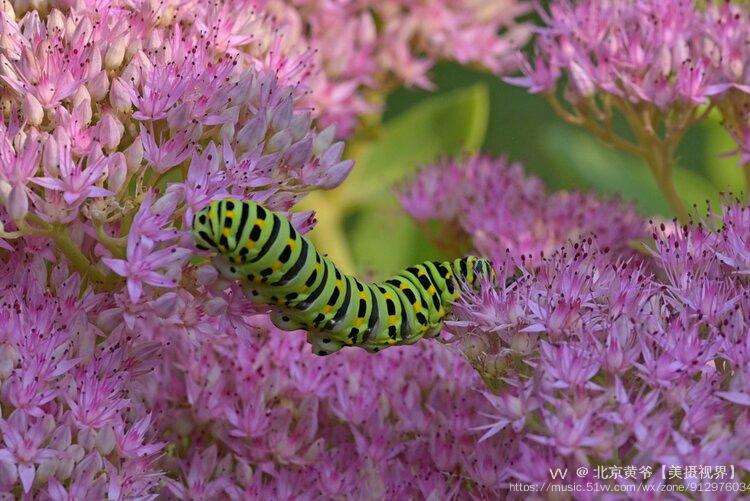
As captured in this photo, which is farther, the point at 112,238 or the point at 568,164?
the point at 568,164

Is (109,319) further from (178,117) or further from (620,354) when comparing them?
(620,354)

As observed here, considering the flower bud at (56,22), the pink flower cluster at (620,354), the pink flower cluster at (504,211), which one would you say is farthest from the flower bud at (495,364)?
the flower bud at (56,22)

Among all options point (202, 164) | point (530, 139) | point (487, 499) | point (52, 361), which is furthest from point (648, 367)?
point (530, 139)

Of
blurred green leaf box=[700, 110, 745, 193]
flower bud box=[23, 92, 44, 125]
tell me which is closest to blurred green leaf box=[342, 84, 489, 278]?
blurred green leaf box=[700, 110, 745, 193]

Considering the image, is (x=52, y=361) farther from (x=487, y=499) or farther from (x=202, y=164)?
(x=487, y=499)

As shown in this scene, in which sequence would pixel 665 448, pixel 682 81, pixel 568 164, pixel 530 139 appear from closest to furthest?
pixel 665 448 → pixel 682 81 → pixel 568 164 → pixel 530 139

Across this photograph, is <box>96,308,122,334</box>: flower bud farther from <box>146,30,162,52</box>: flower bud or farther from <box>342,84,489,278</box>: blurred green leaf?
<box>342,84,489,278</box>: blurred green leaf

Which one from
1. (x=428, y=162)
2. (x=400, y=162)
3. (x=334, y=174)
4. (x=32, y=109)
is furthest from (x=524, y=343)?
(x=400, y=162)

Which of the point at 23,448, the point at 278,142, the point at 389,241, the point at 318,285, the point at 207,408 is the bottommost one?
the point at 389,241
